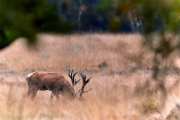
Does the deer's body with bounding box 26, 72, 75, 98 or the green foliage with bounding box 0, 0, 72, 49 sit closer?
the green foliage with bounding box 0, 0, 72, 49

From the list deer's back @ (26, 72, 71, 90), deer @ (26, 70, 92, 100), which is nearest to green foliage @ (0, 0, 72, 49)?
deer @ (26, 70, 92, 100)

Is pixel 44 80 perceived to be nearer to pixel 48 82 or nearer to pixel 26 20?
pixel 48 82

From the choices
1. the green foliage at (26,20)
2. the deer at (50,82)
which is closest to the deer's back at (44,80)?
the deer at (50,82)

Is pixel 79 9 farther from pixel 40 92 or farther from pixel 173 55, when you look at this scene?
pixel 40 92

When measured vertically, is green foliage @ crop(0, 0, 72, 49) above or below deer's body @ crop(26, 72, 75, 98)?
above

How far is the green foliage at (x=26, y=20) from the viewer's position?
2.56 metres

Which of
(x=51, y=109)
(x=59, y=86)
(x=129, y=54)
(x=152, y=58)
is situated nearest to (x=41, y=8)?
(x=129, y=54)

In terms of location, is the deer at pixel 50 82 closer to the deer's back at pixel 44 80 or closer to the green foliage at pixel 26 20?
the deer's back at pixel 44 80

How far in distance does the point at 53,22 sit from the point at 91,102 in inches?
249

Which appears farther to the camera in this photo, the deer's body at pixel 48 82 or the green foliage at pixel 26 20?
the deer's body at pixel 48 82

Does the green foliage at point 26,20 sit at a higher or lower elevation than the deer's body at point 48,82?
higher

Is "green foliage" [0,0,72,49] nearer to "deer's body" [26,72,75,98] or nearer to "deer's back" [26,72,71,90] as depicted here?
"deer's body" [26,72,75,98]

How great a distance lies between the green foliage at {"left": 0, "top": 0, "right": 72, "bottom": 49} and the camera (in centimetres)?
256

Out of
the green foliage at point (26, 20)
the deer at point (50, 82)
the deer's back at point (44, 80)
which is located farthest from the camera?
the deer's back at point (44, 80)
